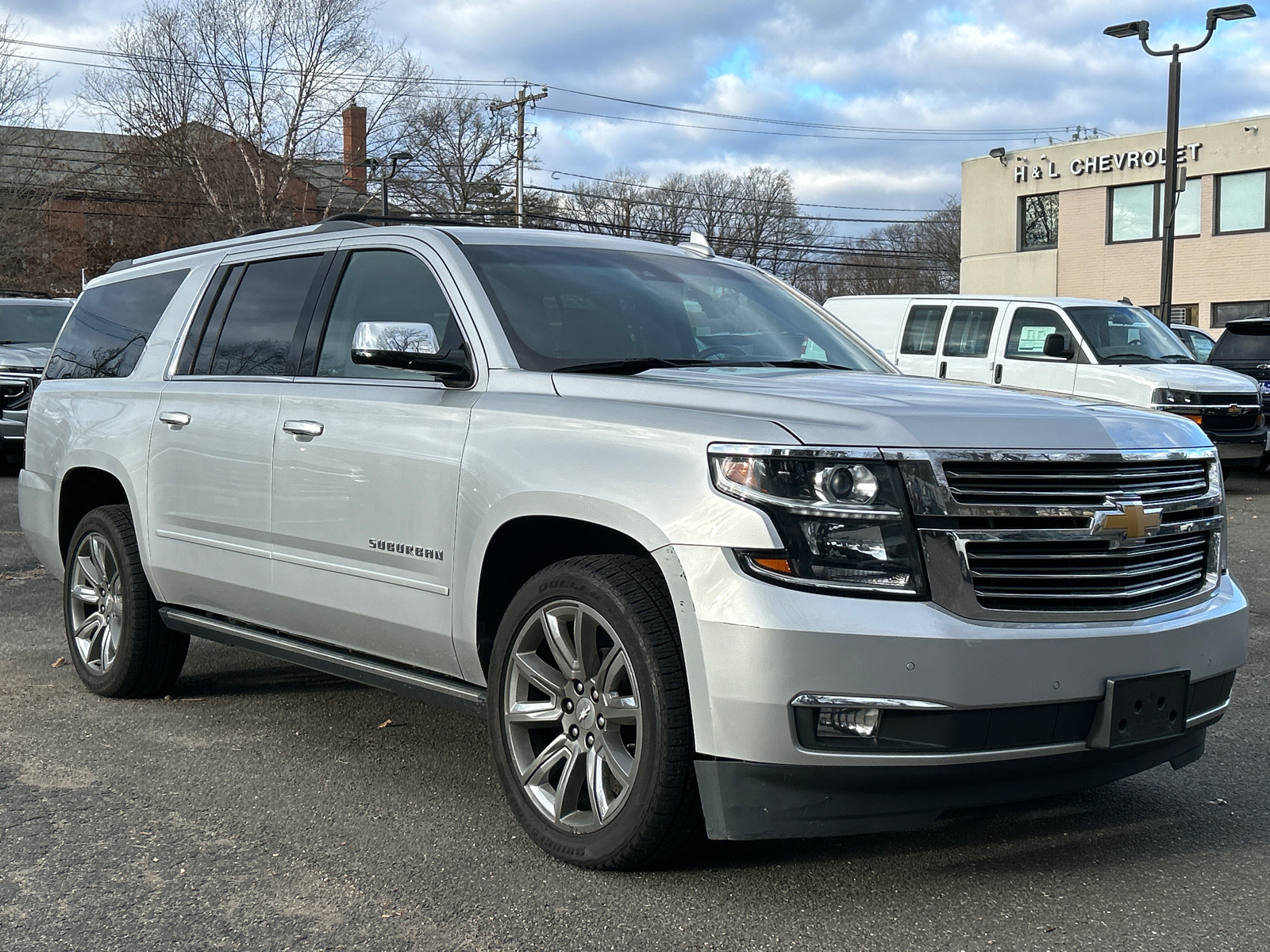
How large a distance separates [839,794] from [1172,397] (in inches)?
442

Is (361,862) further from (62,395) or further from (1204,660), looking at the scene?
(62,395)

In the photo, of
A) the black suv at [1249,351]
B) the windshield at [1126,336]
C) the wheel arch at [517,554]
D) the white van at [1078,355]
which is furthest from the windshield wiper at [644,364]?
the black suv at [1249,351]

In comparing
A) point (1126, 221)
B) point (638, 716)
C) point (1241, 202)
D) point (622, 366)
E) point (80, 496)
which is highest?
Answer: point (1241, 202)

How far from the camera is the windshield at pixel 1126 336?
13711 mm

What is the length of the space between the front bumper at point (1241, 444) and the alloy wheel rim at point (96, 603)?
11.5 metres

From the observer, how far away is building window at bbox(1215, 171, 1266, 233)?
36.3 metres

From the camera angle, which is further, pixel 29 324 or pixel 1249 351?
pixel 29 324

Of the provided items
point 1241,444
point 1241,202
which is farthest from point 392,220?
point 1241,202

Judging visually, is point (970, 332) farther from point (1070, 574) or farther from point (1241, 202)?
point (1241, 202)

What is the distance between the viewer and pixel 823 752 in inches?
125

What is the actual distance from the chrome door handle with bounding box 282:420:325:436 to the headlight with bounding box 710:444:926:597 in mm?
1909

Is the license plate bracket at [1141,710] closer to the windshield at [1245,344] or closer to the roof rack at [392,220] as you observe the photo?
the roof rack at [392,220]

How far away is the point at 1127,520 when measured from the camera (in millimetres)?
3398

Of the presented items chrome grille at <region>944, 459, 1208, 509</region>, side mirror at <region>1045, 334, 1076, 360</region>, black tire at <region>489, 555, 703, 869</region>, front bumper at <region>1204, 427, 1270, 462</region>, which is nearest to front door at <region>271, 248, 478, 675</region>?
black tire at <region>489, 555, 703, 869</region>
